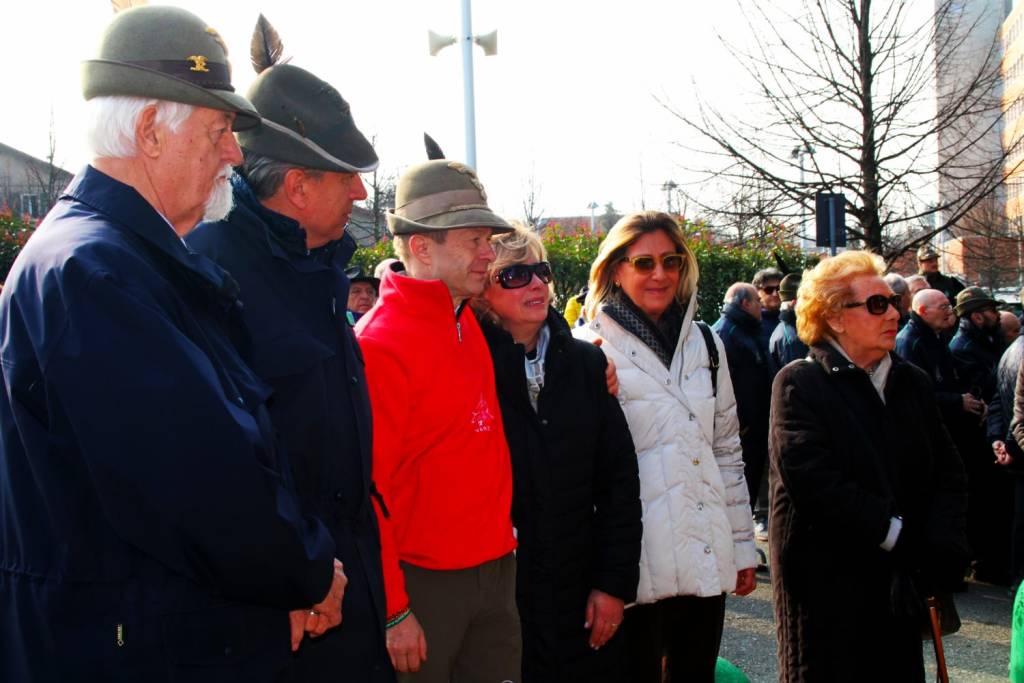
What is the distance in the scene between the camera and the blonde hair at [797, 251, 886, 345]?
3775 millimetres

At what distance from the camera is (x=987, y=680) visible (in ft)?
16.6

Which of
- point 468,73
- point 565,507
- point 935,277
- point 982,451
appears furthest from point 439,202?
point 935,277

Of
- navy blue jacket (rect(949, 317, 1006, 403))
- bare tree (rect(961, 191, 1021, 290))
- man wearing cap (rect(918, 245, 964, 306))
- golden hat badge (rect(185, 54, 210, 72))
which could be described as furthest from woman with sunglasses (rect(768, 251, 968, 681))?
bare tree (rect(961, 191, 1021, 290))

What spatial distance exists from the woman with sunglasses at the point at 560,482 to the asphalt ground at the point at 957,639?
2273mm

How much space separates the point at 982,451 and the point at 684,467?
4914 millimetres

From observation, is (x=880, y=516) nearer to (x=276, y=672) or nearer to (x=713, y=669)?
(x=713, y=669)

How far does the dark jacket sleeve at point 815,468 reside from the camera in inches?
134

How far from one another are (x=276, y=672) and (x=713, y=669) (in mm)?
2316

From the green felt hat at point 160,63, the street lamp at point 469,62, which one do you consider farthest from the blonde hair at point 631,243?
the street lamp at point 469,62

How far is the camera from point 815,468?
11.4ft

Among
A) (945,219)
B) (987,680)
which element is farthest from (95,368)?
(945,219)

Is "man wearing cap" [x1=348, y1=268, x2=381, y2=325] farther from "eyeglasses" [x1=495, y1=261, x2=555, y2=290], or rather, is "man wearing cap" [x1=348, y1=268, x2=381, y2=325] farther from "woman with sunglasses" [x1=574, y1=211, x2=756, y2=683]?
"eyeglasses" [x1=495, y1=261, x2=555, y2=290]

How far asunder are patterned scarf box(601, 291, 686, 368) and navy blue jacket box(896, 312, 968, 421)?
4.16 meters

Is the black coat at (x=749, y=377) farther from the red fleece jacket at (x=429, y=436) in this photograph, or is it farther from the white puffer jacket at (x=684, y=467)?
the red fleece jacket at (x=429, y=436)
